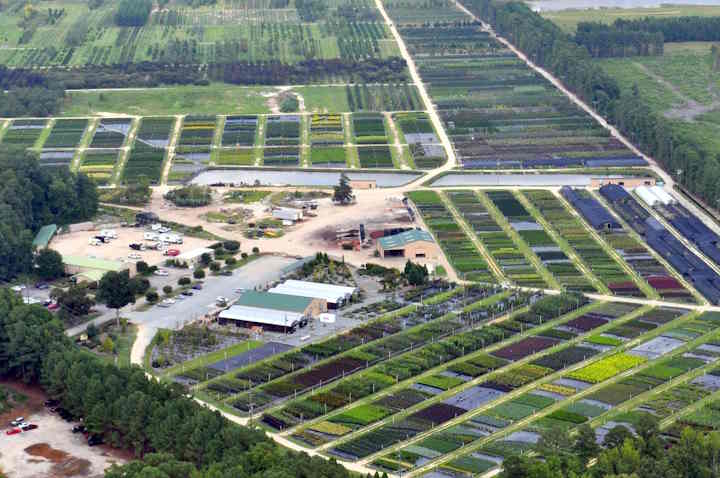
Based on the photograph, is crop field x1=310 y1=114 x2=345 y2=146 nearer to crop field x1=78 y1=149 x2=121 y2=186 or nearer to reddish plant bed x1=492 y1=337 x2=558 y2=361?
crop field x1=78 y1=149 x2=121 y2=186

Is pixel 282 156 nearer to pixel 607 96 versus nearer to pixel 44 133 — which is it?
pixel 44 133

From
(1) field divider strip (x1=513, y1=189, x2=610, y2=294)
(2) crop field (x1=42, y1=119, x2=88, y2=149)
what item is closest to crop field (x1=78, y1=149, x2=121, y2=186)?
(2) crop field (x1=42, y1=119, x2=88, y2=149)

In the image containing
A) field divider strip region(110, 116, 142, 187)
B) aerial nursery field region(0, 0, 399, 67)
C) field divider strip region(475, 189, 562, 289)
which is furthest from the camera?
aerial nursery field region(0, 0, 399, 67)

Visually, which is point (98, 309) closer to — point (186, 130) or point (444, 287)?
point (444, 287)

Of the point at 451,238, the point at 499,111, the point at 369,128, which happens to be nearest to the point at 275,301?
the point at 451,238

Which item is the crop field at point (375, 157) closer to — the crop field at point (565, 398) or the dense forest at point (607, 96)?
the dense forest at point (607, 96)
